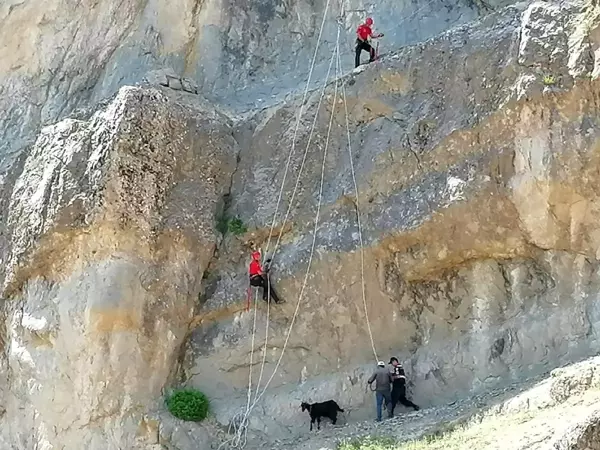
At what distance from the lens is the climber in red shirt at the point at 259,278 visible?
18.6m

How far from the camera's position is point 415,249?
1784 centimetres

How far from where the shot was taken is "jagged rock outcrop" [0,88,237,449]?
18.6m

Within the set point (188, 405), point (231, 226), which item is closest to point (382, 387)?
point (188, 405)

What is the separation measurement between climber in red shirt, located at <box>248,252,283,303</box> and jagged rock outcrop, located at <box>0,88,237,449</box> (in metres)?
1.47

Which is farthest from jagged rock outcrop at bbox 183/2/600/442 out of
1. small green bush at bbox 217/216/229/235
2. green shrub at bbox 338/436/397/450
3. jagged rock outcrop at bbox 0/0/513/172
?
jagged rock outcrop at bbox 0/0/513/172

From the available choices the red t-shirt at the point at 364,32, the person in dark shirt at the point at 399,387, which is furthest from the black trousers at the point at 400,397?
the red t-shirt at the point at 364,32

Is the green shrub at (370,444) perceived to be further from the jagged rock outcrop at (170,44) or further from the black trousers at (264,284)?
the jagged rock outcrop at (170,44)

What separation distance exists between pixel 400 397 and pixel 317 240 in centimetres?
365

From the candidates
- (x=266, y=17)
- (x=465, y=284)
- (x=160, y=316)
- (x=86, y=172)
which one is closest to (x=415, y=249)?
(x=465, y=284)

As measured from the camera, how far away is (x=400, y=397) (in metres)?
17.0

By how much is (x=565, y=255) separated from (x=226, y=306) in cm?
681

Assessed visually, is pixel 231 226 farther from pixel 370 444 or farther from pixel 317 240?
pixel 370 444

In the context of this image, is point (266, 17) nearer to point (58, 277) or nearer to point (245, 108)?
point (245, 108)

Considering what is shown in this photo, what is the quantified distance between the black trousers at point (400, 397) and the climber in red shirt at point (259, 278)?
3.21 m
